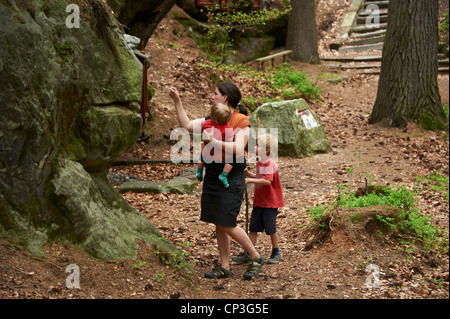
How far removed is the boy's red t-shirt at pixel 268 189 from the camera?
562 cm

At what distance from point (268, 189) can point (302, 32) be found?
1380 cm

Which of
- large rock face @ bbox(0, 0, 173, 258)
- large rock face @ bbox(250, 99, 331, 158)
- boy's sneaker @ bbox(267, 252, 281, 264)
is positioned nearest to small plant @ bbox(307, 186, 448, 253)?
boy's sneaker @ bbox(267, 252, 281, 264)

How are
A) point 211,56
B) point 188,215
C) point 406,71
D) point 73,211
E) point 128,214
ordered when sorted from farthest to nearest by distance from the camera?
point 211,56 → point 406,71 → point 188,215 → point 128,214 → point 73,211

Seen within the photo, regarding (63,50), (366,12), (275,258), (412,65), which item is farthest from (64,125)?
A: (366,12)

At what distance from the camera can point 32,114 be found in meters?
4.22

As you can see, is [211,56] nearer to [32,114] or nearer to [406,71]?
[406,71]

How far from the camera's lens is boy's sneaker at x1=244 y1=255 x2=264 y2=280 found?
5.32 m

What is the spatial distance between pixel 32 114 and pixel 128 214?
1.78 meters

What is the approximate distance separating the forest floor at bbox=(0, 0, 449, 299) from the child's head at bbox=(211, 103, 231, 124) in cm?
149

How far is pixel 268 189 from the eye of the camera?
5730mm

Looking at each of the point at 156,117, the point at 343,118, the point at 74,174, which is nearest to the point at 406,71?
the point at 343,118

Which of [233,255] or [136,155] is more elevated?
[136,155]

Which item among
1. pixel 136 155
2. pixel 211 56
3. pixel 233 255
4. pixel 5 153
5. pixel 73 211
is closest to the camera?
pixel 5 153

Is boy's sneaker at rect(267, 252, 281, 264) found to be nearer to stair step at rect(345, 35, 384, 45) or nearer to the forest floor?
the forest floor
